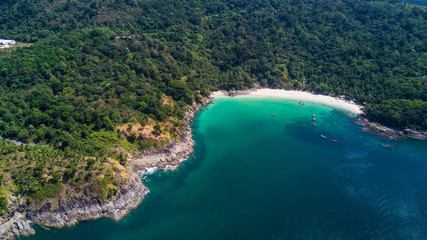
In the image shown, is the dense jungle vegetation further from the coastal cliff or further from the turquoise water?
the turquoise water

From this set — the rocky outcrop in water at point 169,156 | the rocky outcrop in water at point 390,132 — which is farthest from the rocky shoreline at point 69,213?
the rocky outcrop in water at point 390,132

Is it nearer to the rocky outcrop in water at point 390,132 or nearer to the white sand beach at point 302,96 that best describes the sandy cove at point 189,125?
the white sand beach at point 302,96

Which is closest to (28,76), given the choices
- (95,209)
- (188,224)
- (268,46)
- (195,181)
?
(95,209)

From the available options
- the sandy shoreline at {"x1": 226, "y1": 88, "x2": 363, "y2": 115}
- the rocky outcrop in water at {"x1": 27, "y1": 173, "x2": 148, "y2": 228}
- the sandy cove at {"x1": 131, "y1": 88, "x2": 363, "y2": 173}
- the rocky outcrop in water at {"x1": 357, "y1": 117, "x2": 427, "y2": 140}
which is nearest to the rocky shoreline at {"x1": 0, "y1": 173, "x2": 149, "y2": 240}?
the rocky outcrop in water at {"x1": 27, "y1": 173, "x2": 148, "y2": 228}

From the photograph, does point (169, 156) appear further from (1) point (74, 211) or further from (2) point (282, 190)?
(2) point (282, 190)

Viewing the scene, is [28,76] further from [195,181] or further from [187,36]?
[187,36]

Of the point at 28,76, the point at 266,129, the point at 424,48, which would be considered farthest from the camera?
the point at 424,48
